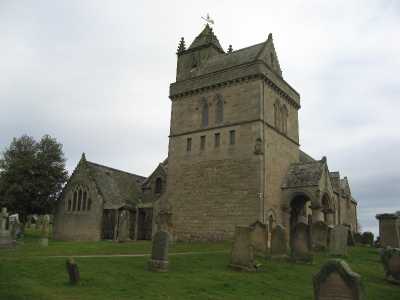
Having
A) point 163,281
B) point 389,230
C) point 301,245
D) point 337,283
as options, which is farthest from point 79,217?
point 337,283

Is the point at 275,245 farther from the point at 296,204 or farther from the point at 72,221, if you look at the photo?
the point at 72,221

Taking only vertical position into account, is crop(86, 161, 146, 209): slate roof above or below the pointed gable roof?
below

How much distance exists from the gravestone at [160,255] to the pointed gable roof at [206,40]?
28.4 m

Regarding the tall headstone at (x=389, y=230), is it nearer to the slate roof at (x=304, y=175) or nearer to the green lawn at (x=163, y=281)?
the green lawn at (x=163, y=281)

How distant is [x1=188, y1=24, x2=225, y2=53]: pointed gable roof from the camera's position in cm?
3997

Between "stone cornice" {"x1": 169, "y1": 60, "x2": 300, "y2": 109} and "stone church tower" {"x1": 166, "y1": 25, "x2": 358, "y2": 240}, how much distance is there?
82mm

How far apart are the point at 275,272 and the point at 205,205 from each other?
1572 cm

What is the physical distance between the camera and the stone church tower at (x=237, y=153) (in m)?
29.7

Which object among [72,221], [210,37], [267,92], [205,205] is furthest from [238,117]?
[72,221]

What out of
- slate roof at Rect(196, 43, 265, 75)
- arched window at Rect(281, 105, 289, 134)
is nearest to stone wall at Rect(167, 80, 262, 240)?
slate roof at Rect(196, 43, 265, 75)

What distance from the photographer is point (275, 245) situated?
1939 cm

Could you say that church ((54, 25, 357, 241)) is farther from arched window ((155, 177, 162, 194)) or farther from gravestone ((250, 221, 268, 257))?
gravestone ((250, 221, 268, 257))

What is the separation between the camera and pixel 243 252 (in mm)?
16344

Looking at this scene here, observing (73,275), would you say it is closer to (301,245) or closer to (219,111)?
(301,245)
